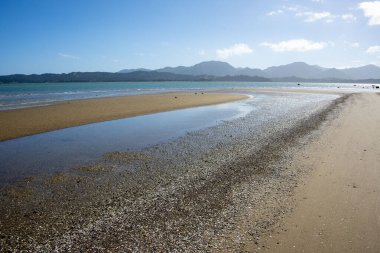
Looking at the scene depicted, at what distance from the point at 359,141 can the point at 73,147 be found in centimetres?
1595

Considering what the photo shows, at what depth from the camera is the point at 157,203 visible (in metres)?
8.85

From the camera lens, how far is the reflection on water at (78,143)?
13.0 metres

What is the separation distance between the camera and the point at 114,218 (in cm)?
791

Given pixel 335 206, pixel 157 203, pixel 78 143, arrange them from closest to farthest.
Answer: pixel 335 206 < pixel 157 203 < pixel 78 143

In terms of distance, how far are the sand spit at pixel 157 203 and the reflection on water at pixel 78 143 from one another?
1.49 m

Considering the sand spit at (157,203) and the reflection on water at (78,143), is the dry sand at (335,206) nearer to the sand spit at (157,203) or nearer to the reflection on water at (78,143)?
the sand spit at (157,203)

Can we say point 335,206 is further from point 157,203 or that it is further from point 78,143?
point 78,143

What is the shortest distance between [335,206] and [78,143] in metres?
13.7

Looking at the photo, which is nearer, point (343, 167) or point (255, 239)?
point (255, 239)

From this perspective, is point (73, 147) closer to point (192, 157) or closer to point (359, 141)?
point (192, 157)

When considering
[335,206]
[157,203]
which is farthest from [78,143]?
[335,206]

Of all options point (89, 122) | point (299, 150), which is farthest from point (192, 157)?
point (89, 122)

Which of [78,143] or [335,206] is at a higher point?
[78,143]

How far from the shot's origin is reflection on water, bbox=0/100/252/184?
12969mm
